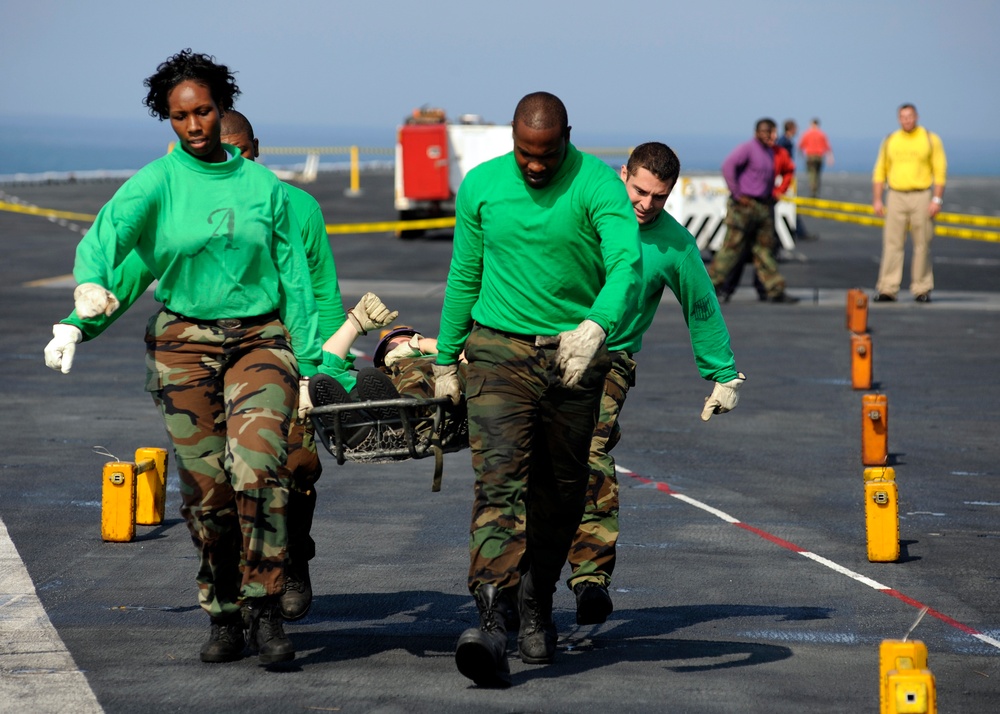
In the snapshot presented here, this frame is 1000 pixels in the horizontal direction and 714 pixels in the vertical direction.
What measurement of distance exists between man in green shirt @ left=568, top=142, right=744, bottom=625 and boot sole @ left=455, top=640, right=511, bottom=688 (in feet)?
3.02

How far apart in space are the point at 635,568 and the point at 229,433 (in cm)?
275

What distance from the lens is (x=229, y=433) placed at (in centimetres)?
546

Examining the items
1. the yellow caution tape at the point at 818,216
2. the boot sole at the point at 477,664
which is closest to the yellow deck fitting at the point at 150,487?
the boot sole at the point at 477,664

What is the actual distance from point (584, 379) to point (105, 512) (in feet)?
11.1

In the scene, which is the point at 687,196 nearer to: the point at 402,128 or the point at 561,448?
the point at 402,128

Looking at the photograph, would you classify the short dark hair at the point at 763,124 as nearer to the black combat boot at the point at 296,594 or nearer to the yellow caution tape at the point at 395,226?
the yellow caution tape at the point at 395,226

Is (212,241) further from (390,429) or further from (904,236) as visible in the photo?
(904,236)

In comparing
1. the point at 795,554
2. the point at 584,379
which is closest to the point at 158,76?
the point at 584,379

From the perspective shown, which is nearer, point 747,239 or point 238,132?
point 238,132

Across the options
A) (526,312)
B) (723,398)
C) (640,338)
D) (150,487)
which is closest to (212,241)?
(526,312)

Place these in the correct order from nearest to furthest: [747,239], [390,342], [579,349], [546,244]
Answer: [579,349] → [546,244] → [390,342] → [747,239]

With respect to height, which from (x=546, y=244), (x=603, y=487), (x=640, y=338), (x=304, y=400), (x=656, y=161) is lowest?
(x=603, y=487)

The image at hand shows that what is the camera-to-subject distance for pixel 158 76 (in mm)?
5668

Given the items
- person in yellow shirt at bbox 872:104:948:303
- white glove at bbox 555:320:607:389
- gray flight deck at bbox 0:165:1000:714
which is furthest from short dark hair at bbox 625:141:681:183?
person in yellow shirt at bbox 872:104:948:303
